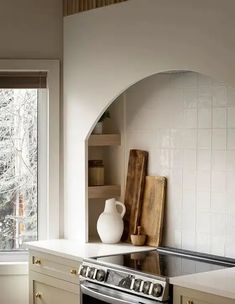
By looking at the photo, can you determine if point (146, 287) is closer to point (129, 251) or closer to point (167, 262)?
point (167, 262)

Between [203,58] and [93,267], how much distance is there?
1289mm

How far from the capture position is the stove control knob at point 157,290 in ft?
10.9

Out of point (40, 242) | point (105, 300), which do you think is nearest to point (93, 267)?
point (105, 300)

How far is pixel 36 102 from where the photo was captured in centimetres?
470

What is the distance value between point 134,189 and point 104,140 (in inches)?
15.4

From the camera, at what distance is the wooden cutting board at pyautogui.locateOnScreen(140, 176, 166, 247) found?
13.8 feet

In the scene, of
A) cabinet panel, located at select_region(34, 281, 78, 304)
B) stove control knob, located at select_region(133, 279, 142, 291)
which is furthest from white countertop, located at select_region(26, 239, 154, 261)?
stove control knob, located at select_region(133, 279, 142, 291)

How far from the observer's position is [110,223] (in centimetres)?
430

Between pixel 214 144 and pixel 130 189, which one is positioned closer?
pixel 214 144

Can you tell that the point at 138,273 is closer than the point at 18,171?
Yes

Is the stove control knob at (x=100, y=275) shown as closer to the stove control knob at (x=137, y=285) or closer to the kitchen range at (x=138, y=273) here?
the kitchen range at (x=138, y=273)

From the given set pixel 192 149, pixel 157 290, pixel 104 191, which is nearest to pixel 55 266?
pixel 104 191

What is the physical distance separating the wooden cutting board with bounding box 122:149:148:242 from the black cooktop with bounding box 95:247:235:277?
12.9 inches

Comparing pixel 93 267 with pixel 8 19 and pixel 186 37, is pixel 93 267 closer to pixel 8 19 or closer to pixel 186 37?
pixel 186 37
